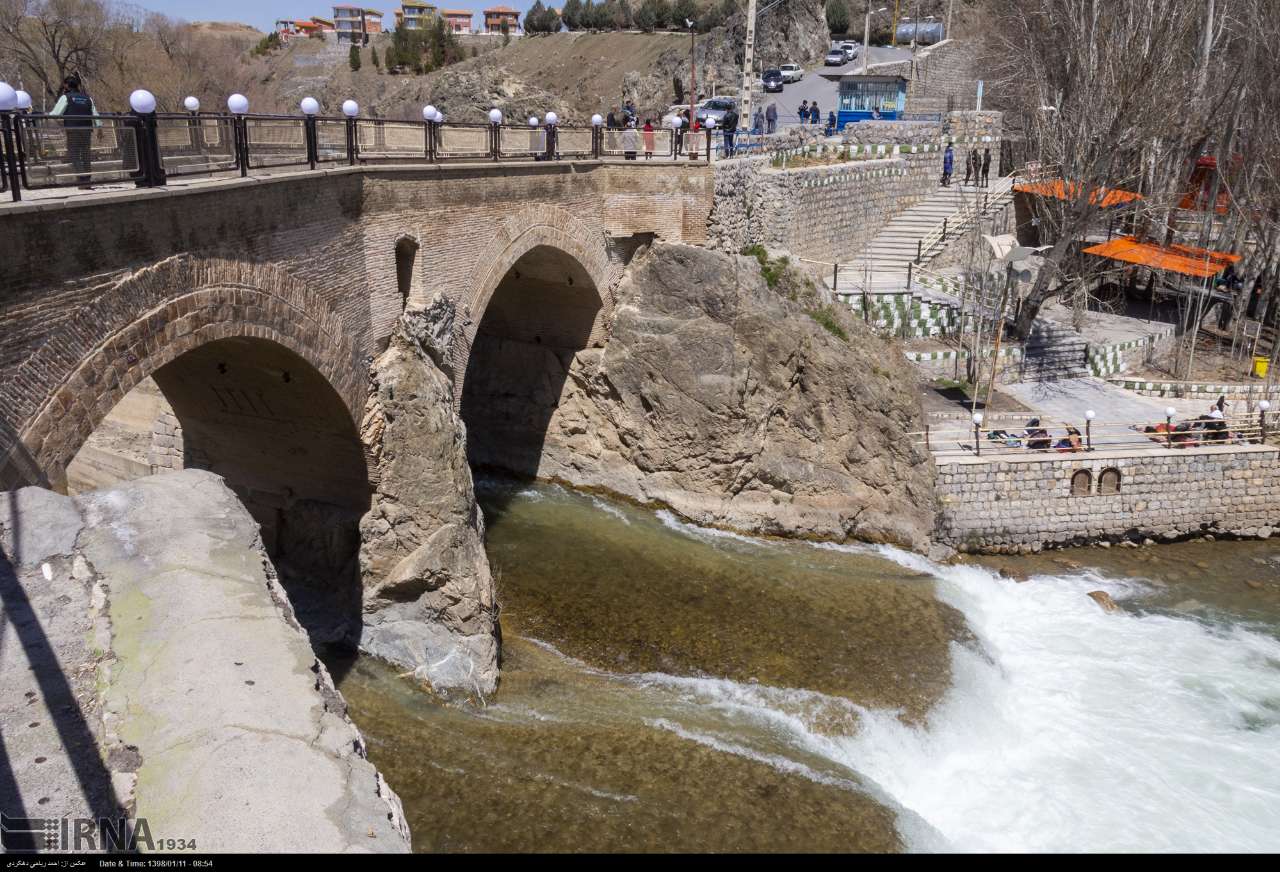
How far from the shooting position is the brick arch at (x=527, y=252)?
15023mm

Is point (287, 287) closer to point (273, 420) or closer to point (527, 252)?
point (273, 420)

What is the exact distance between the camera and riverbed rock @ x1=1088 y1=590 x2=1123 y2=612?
15961 millimetres

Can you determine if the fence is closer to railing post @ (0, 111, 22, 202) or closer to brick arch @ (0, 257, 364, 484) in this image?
railing post @ (0, 111, 22, 202)

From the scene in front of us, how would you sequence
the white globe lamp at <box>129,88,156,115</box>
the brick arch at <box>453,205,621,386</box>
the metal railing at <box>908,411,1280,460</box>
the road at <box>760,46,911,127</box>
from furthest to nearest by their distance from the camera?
the road at <box>760,46,911,127</box> → the metal railing at <box>908,411,1280,460</box> → the brick arch at <box>453,205,621,386</box> → the white globe lamp at <box>129,88,156,115</box>

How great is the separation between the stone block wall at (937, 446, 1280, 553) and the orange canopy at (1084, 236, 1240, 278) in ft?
25.0

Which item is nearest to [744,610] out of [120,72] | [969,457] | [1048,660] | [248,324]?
[1048,660]

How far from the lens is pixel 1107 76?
21891mm

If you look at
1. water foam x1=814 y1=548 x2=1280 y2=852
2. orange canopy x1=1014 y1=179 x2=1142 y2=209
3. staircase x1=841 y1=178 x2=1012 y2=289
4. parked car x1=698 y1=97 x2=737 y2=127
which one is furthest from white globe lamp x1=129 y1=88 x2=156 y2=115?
parked car x1=698 y1=97 x2=737 y2=127

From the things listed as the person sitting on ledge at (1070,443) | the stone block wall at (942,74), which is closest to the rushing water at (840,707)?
the person sitting on ledge at (1070,443)

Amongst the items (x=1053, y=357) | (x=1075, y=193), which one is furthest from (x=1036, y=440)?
(x=1075, y=193)

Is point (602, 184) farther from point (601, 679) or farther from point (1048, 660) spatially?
point (1048, 660)

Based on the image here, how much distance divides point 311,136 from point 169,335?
12.8ft

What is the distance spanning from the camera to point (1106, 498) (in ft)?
A: 60.2

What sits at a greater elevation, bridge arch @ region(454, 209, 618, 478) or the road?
the road
